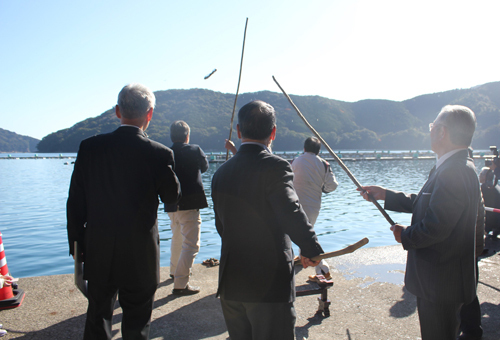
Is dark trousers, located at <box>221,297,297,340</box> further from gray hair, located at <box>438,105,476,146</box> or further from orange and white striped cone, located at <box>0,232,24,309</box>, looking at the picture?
orange and white striped cone, located at <box>0,232,24,309</box>

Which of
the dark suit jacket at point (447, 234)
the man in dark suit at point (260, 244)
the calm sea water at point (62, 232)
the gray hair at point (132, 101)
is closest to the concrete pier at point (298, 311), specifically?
the dark suit jacket at point (447, 234)

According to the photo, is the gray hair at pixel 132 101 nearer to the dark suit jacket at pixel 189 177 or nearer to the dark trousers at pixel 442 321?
the dark suit jacket at pixel 189 177

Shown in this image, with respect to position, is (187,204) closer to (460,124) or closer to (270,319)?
(270,319)

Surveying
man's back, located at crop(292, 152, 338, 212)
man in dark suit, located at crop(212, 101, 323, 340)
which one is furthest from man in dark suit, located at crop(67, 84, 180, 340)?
man's back, located at crop(292, 152, 338, 212)

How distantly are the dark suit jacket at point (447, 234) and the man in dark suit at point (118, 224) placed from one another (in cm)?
170

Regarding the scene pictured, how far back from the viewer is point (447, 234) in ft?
6.86

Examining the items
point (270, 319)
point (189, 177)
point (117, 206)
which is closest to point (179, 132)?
point (189, 177)

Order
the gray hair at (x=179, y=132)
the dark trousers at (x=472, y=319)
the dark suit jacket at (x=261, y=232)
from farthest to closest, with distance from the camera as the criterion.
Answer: the gray hair at (x=179, y=132) < the dark trousers at (x=472, y=319) < the dark suit jacket at (x=261, y=232)

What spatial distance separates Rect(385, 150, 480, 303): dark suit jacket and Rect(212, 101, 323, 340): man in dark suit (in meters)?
0.76

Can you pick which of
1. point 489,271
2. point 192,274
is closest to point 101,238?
point 192,274

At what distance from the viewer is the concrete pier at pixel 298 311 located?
3309mm

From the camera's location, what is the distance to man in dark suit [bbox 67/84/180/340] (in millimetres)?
2293

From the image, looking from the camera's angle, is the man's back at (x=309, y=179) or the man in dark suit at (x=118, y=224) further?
the man's back at (x=309, y=179)

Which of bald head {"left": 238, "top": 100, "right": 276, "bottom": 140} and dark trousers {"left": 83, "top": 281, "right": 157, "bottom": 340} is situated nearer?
bald head {"left": 238, "top": 100, "right": 276, "bottom": 140}
